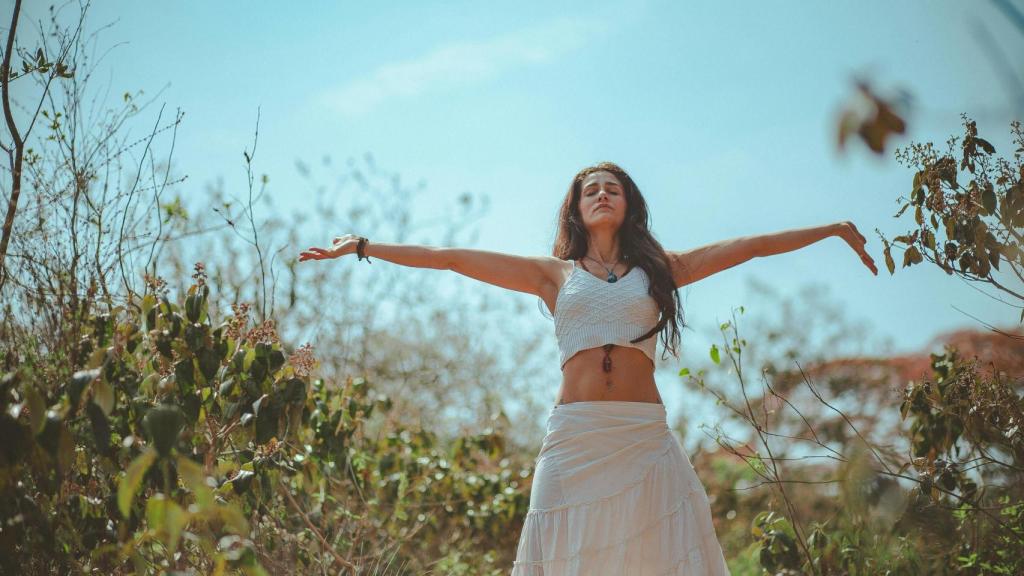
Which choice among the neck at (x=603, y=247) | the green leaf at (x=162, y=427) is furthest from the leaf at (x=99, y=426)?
the neck at (x=603, y=247)

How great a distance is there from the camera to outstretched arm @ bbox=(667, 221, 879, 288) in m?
3.06

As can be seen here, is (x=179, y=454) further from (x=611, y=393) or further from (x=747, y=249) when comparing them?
(x=747, y=249)

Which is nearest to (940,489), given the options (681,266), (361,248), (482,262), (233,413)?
(681,266)

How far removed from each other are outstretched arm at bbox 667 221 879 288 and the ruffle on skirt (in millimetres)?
603

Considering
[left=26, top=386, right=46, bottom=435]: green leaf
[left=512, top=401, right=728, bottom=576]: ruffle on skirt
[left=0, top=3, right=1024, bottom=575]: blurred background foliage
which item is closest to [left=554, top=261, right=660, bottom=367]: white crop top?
[left=512, top=401, right=728, bottom=576]: ruffle on skirt

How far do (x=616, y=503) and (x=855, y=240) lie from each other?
1.22m

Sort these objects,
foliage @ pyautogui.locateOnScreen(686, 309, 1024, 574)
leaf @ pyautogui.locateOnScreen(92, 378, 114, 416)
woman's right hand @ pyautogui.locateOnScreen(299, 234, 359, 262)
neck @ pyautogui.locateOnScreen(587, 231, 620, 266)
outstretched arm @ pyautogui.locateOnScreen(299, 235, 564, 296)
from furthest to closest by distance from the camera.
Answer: neck @ pyautogui.locateOnScreen(587, 231, 620, 266), outstretched arm @ pyautogui.locateOnScreen(299, 235, 564, 296), woman's right hand @ pyautogui.locateOnScreen(299, 234, 359, 262), foliage @ pyautogui.locateOnScreen(686, 309, 1024, 574), leaf @ pyautogui.locateOnScreen(92, 378, 114, 416)

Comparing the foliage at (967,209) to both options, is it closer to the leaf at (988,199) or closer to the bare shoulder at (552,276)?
the leaf at (988,199)

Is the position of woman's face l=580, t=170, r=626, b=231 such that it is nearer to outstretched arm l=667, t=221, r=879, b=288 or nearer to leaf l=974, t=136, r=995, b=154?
outstretched arm l=667, t=221, r=879, b=288

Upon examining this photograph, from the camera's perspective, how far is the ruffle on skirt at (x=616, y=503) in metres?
2.72

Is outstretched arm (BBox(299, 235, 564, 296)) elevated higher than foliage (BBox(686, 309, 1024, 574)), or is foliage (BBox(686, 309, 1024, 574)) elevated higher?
outstretched arm (BBox(299, 235, 564, 296))

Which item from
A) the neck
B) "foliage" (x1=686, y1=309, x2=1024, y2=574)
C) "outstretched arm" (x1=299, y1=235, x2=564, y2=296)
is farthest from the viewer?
the neck

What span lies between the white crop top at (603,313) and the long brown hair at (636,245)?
1.3 inches

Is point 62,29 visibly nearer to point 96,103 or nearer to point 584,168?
point 96,103
